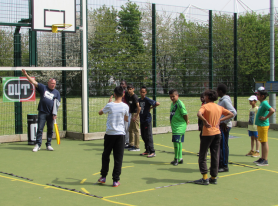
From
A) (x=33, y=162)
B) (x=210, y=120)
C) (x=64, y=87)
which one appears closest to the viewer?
(x=210, y=120)

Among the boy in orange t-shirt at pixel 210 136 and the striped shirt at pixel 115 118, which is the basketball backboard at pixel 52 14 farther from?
the boy in orange t-shirt at pixel 210 136

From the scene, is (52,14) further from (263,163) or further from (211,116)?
(263,163)

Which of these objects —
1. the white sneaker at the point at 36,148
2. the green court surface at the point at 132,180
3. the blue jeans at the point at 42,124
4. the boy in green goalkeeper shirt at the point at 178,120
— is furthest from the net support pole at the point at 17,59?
the boy in green goalkeeper shirt at the point at 178,120

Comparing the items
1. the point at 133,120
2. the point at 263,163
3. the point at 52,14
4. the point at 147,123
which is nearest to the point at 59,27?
the point at 52,14

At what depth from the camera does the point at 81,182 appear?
6270 millimetres

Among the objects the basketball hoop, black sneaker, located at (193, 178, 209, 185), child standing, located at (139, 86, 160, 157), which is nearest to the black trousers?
A: black sneaker, located at (193, 178, 209, 185)

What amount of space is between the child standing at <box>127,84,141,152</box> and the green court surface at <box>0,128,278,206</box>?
0.45m

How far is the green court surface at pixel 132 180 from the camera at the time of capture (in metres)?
5.28

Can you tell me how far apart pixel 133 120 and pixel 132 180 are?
2835 mm

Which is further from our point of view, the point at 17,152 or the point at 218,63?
the point at 218,63

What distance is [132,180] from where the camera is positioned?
21.1ft

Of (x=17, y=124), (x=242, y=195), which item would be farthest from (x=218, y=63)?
(x=242, y=195)

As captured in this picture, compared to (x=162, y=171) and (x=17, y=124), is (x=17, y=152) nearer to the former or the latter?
(x=17, y=124)

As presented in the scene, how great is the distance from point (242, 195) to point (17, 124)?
760 cm
